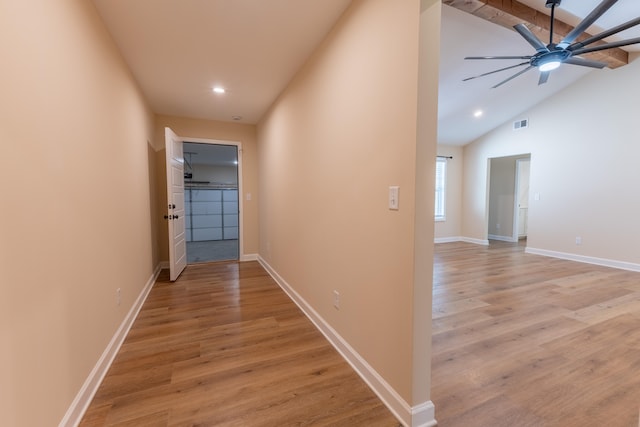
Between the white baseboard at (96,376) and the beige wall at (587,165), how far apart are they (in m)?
6.81

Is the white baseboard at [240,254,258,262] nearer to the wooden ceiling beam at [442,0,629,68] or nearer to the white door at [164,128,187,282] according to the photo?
the white door at [164,128,187,282]

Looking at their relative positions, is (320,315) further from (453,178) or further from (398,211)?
(453,178)

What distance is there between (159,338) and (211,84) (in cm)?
271

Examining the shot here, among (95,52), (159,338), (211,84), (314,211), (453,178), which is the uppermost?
(211,84)

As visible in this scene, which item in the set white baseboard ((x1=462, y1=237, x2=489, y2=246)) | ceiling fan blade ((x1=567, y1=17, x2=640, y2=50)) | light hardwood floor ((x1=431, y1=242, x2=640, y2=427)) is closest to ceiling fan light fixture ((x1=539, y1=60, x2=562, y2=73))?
ceiling fan blade ((x1=567, y1=17, x2=640, y2=50))

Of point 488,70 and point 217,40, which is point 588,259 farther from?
point 217,40

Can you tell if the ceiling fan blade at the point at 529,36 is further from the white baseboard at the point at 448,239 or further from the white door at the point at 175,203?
the white baseboard at the point at 448,239

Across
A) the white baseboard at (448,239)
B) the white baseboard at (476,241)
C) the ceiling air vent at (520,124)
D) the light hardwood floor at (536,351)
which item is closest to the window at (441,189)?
the white baseboard at (448,239)

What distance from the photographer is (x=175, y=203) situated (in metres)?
3.72

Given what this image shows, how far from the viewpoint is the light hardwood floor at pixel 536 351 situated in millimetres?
1445

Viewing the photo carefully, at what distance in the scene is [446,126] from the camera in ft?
19.4

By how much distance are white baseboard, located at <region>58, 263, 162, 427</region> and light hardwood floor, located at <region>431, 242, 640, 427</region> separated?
1871 mm

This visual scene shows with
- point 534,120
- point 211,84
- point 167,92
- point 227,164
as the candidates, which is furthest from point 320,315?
point 227,164

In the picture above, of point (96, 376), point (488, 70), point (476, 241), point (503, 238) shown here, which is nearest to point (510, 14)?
point (488, 70)
